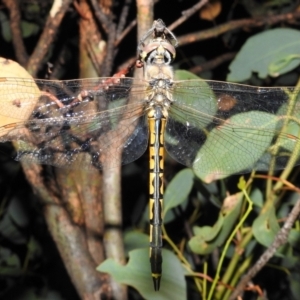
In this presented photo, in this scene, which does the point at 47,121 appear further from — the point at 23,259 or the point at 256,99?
the point at 23,259

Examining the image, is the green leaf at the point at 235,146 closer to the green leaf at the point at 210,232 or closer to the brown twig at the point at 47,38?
A: the green leaf at the point at 210,232

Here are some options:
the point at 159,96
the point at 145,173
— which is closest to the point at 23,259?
the point at 145,173

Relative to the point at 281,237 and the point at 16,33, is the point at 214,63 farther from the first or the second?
the point at 281,237

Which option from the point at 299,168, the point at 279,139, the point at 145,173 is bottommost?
the point at 145,173

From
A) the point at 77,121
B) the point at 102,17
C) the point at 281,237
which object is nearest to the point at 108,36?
the point at 102,17

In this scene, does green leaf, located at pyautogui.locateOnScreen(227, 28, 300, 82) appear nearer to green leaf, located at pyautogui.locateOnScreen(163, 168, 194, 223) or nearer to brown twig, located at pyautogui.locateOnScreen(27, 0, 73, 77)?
green leaf, located at pyautogui.locateOnScreen(163, 168, 194, 223)

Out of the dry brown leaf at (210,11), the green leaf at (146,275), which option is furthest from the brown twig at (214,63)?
the green leaf at (146,275)
